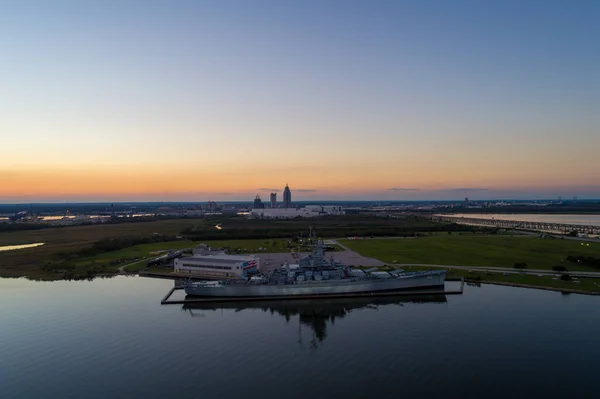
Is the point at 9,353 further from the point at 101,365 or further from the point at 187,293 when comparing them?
the point at 187,293

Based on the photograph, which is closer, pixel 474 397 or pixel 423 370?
pixel 474 397

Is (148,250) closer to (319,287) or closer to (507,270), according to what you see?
(319,287)

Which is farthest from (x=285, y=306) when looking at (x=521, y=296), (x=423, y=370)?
(x=521, y=296)

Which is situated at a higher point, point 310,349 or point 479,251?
point 479,251

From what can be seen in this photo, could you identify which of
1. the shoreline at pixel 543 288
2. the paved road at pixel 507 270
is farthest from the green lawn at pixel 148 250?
the shoreline at pixel 543 288

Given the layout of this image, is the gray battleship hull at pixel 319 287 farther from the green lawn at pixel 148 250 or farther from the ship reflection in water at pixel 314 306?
the green lawn at pixel 148 250

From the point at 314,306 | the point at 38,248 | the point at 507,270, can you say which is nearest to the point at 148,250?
the point at 38,248
